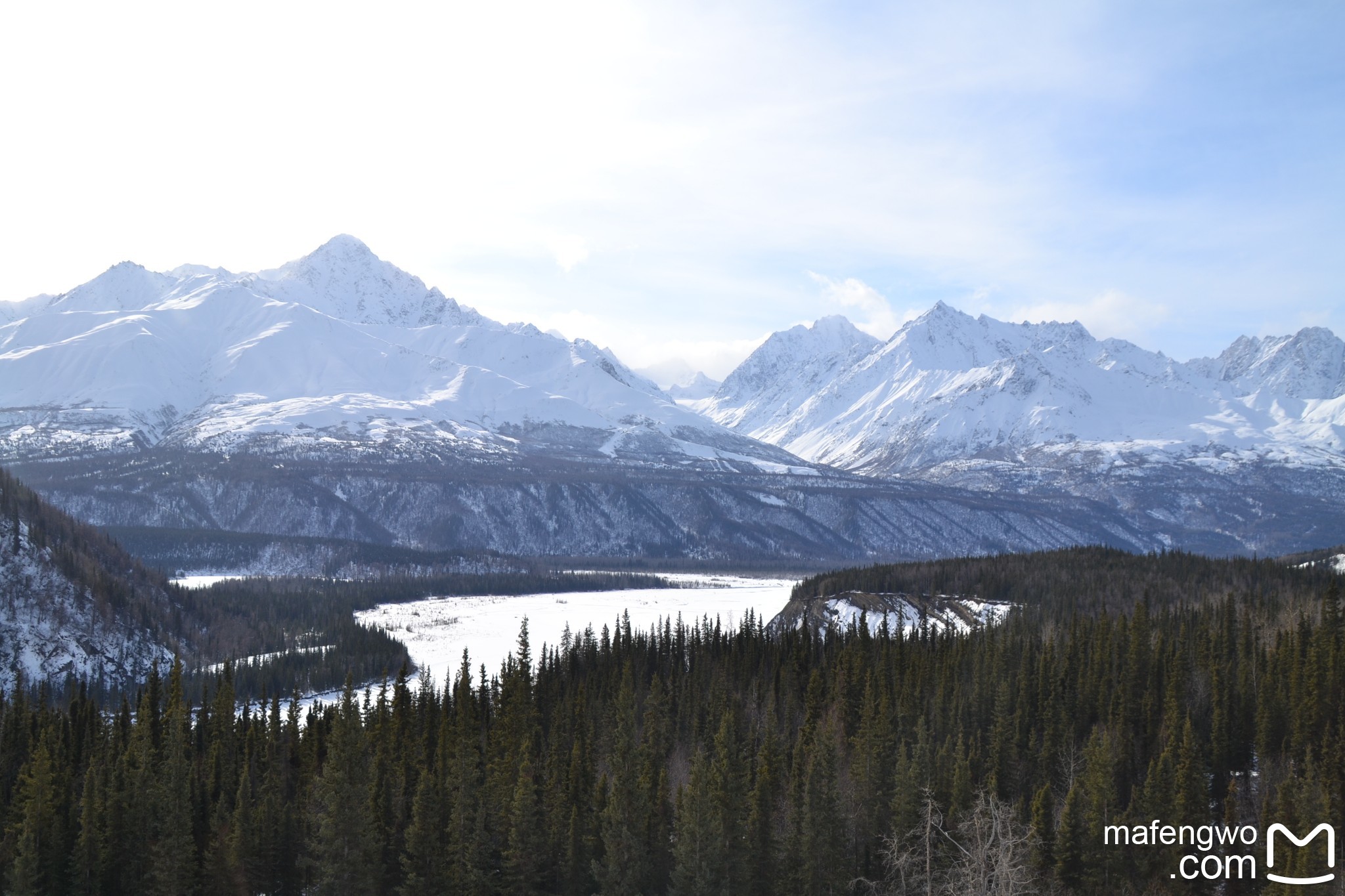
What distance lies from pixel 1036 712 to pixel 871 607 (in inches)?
3646

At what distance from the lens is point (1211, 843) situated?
72.1 m

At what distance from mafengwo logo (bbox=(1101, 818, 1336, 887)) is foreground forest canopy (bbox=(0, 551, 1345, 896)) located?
3.32ft

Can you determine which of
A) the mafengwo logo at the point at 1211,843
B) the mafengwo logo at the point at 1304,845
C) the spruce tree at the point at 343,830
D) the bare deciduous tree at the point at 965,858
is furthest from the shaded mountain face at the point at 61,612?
the mafengwo logo at the point at 1304,845

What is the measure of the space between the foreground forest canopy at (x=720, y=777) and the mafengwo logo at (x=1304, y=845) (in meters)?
2.89

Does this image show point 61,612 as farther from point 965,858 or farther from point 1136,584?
point 1136,584

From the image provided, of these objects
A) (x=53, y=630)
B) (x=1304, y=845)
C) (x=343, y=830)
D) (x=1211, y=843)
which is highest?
(x=1304, y=845)

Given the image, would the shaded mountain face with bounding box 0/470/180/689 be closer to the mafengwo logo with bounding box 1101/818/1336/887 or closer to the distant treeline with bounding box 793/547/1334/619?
the distant treeline with bounding box 793/547/1334/619

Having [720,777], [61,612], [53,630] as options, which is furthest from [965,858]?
[61,612]

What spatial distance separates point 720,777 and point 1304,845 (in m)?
33.8

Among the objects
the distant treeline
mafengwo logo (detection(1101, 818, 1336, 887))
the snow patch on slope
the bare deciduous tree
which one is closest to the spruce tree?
the bare deciduous tree

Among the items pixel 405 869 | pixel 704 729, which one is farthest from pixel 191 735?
pixel 704 729

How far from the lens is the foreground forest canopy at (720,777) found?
6831 cm

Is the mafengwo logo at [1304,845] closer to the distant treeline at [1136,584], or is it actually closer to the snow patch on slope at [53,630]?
the distant treeline at [1136,584]

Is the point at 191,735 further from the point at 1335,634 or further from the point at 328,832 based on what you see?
the point at 1335,634
